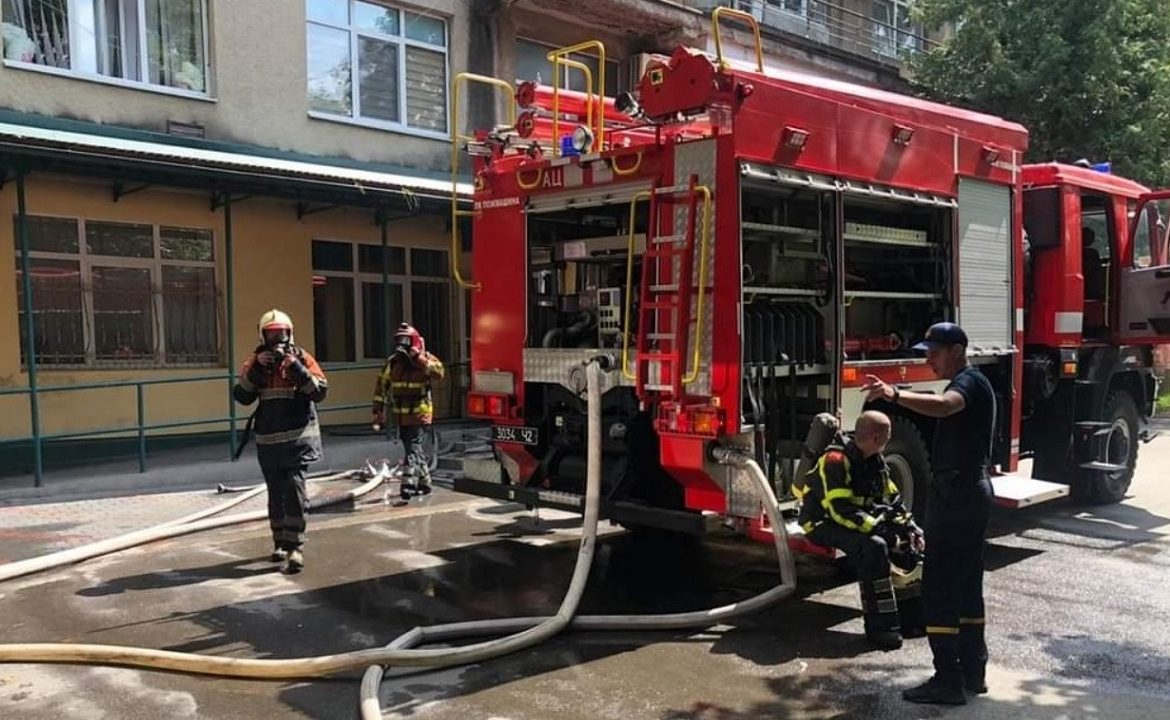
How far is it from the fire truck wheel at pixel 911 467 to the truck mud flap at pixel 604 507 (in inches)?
61.3

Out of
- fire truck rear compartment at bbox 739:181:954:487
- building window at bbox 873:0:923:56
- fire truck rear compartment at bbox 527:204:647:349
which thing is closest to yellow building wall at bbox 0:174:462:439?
fire truck rear compartment at bbox 527:204:647:349

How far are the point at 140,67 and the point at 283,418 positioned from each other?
7.08m

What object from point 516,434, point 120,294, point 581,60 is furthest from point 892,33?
point 516,434

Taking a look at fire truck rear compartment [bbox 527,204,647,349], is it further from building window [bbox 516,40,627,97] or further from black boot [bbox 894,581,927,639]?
building window [bbox 516,40,627,97]

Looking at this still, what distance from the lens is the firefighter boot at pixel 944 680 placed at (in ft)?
13.5

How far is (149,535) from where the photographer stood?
718cm

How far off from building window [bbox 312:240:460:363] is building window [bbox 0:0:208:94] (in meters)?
2.71

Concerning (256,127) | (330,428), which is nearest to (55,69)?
(256,127)

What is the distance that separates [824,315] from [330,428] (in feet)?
26.5


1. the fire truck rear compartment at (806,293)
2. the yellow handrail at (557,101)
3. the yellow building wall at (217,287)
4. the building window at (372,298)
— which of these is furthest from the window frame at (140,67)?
the fire truck rear compartment at (806,293)

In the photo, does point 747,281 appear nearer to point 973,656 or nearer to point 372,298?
point 973,656

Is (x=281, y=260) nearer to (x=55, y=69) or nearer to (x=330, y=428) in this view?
(x=330, y=428)

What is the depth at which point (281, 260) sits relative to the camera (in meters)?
12.1

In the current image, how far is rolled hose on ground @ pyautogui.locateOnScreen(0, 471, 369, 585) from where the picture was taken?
20.6ft
